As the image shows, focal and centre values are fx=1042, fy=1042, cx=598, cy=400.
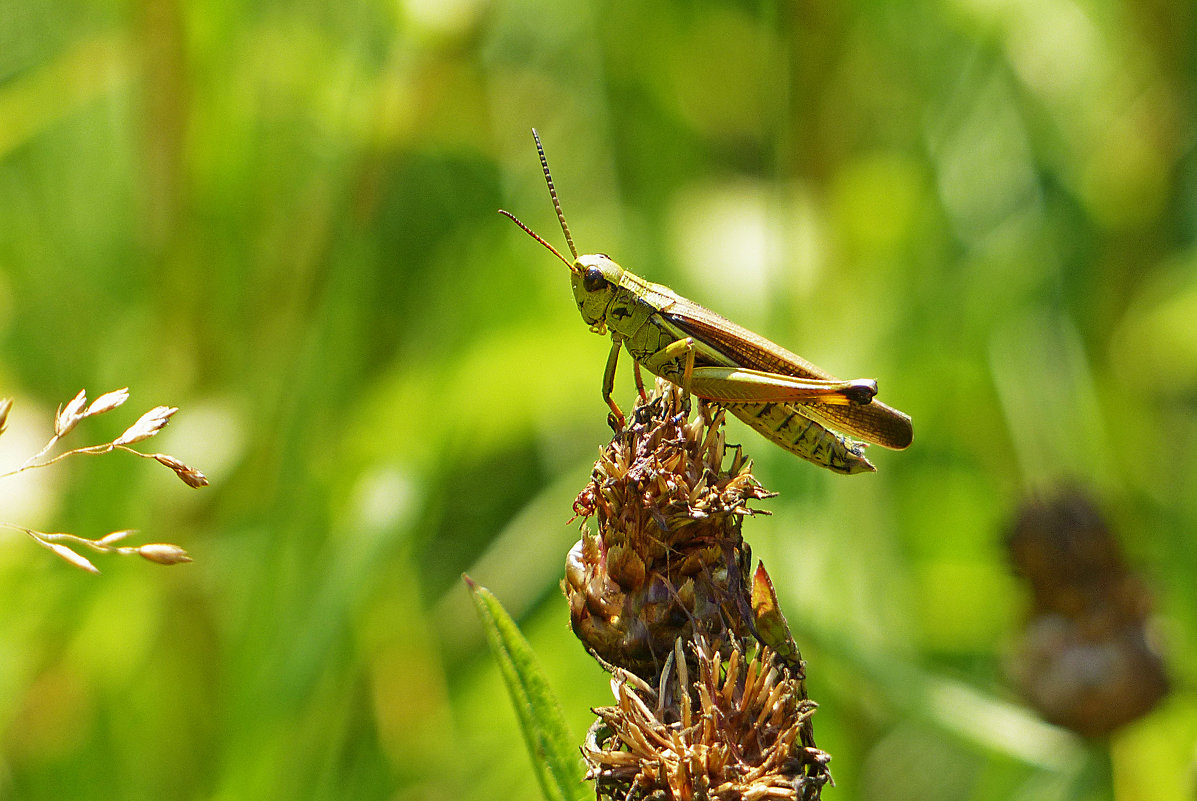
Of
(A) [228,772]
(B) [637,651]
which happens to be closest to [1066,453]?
(B) [637,651]

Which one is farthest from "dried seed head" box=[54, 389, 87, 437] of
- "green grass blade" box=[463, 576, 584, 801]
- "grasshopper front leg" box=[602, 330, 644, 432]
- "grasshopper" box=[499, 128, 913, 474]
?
"grasshopper" box=[499, 128, 913, 474]

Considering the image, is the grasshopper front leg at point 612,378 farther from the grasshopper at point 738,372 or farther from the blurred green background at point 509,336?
the blurred green background at point 509,336

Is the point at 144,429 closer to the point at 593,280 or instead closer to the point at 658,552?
the point at 658,552

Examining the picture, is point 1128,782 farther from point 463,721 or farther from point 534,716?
point 534,716

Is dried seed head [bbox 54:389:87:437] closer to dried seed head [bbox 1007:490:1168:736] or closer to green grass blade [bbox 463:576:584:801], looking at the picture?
green grass blade [bbox 463:576:584:801]

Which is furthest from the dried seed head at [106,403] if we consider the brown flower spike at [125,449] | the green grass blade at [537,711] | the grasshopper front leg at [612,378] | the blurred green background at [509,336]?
the blurred green background at [509,336]

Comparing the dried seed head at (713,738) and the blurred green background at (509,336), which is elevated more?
the blurred green background at (509,336)
